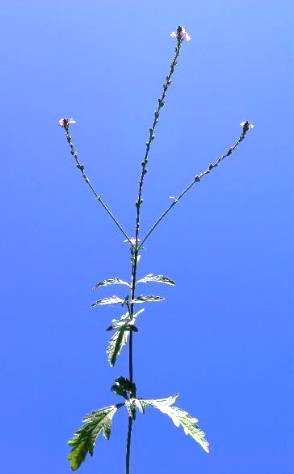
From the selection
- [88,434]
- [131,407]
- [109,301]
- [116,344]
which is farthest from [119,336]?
[88,434]

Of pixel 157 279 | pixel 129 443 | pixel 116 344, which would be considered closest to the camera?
pixel 129 443

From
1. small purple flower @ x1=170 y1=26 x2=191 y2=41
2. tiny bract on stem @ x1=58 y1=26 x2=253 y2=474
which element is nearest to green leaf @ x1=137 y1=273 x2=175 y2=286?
tiny bract on stem @ x1=58 y1=26 x2=253 y2=474

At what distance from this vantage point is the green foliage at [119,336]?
4363 millimetres

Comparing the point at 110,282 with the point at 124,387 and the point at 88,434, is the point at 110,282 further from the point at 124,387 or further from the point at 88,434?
the point at 88,434

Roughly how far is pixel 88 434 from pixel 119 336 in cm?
72

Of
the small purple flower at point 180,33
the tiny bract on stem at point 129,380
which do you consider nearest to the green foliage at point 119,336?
the tiny bract on stem at point 129,380

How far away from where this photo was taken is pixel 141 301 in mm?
4453

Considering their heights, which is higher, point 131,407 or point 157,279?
point 157,279

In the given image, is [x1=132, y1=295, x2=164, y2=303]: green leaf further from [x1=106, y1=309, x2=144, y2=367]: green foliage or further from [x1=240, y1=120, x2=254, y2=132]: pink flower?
[x1=240, y1=120, x2=254, y2=132]: pink flower

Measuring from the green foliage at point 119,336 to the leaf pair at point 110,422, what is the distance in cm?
24

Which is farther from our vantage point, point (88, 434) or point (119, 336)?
point (119, 336)

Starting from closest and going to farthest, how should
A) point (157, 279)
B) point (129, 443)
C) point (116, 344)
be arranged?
1. point (129, 443)
2. point (116, 344)
3. point (157, 279)

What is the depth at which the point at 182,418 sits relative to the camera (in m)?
4.43

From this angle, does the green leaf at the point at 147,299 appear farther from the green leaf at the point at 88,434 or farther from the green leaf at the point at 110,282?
the green leaf at the point at 88,434
